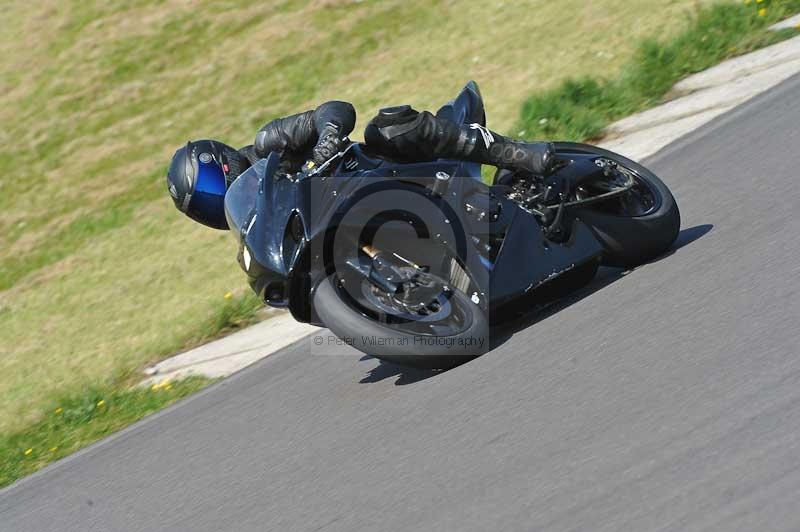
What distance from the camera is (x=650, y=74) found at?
335 inches

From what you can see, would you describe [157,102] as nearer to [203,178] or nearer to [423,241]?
[203,178]

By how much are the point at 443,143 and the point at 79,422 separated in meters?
2.97

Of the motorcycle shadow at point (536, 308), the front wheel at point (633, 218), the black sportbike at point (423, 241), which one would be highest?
the black sportbike at point (423, 241)

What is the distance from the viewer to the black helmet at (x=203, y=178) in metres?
4.93

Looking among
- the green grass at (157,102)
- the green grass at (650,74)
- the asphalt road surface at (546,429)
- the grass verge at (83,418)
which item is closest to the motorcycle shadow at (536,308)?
the asphalt road surface at (546,429)

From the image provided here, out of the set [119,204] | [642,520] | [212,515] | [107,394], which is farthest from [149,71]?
[642,520]

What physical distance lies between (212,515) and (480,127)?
2075mm

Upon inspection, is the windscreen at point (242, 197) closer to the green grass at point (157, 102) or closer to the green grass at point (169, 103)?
the green grass at point (169, 103)

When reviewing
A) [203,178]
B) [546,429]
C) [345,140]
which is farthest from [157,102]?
[546,429]

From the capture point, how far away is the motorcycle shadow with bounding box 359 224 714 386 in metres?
4.85

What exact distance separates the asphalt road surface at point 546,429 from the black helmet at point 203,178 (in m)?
0.98

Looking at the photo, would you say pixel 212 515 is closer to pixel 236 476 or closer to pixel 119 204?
pixel 236 476

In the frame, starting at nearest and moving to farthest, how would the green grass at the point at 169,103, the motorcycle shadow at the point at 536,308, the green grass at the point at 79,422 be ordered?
the motorcycle shadow at the point at 536,308
the green grass at the point at 79,422
the green grass at the point at 169,103

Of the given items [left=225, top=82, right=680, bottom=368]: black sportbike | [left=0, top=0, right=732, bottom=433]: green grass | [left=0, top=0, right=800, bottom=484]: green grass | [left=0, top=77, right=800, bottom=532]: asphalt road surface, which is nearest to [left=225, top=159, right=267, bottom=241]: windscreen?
[left=225, top=82, right=680, bottom=368]: black sportbike
